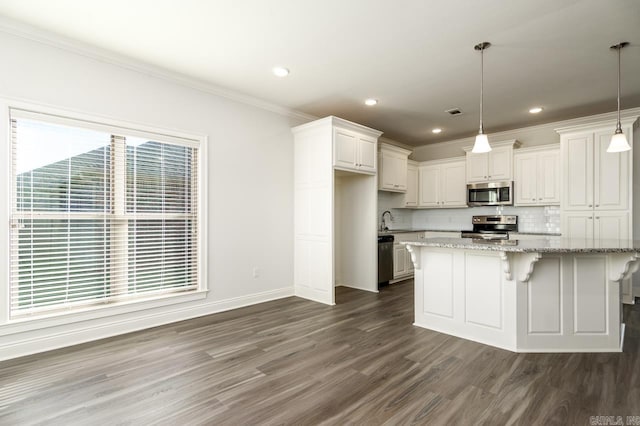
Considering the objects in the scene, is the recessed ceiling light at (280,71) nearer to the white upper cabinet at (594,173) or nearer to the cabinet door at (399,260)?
the cabinet door at (399,260)

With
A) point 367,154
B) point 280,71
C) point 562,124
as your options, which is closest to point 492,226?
point 562,124

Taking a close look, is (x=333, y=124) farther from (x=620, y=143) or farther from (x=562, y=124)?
(x=562, y=124)

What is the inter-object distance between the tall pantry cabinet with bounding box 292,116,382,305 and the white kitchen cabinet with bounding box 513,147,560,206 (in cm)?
262

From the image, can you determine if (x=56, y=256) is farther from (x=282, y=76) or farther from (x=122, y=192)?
(x=282, y=76)

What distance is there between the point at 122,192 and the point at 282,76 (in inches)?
85.1

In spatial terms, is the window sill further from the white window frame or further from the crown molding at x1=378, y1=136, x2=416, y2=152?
the crown molding at x1=378, y1=136, x2=416, y2=152

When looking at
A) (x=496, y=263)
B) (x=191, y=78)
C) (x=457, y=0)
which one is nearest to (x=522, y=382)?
(x=496, y=263)

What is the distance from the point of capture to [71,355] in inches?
112

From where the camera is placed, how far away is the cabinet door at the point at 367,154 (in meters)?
4.92

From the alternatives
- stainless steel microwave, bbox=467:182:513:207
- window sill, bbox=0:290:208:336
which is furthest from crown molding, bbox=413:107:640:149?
A: window sill, bbox=0:290:208:336

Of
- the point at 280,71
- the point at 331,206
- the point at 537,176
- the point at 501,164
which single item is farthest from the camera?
the point at 501,164

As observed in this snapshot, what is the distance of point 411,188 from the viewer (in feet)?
22.4

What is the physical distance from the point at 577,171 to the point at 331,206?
366cm

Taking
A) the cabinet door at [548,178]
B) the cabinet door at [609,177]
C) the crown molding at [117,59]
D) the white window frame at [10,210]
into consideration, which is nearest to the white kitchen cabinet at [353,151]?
the crown molding at [117,59]
